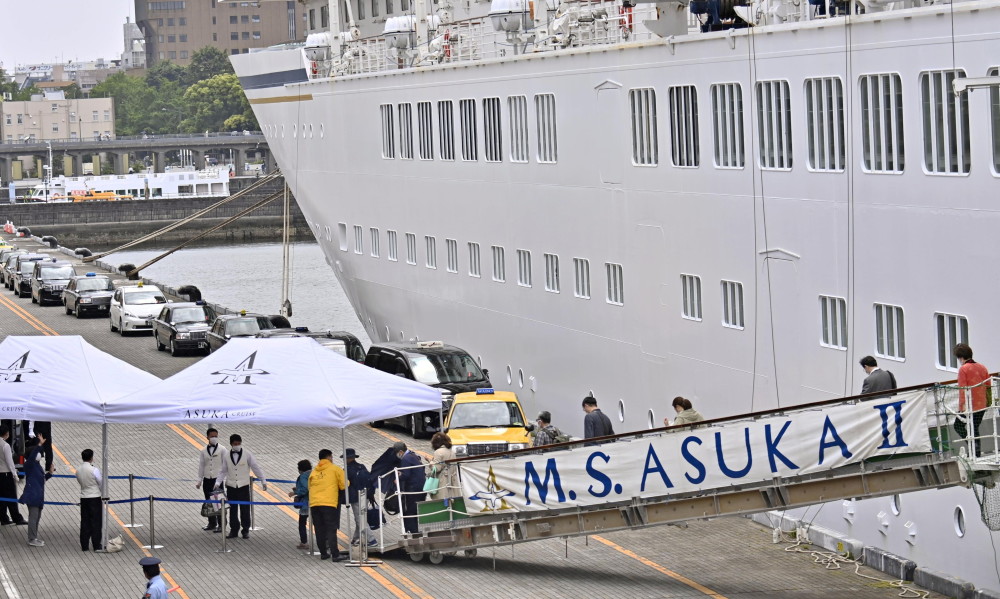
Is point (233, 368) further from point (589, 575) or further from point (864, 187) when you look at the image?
point (864, 187)

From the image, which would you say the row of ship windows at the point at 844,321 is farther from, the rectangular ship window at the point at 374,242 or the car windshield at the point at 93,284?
the car windshield at the point at 93,284

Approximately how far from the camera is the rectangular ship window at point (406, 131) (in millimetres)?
35438

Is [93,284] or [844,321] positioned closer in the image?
[844,321]

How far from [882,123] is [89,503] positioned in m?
10.8

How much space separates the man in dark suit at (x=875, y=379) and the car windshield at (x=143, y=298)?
31.3m

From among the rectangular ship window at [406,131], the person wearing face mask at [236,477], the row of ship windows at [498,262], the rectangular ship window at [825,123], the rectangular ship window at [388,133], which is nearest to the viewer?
the person wearing face mask at [236,477]

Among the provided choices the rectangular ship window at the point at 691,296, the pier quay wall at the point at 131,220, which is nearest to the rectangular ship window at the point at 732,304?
the rectangular ship window at the point at 691,296

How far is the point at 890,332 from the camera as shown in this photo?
744 inches

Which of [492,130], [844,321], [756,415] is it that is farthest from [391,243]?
[756,415]

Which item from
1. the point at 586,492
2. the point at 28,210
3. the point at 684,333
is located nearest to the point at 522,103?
the point at 684,333

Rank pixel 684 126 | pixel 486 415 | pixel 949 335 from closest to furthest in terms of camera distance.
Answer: pixel 949 335
pixel 684 126
pixel 486 415

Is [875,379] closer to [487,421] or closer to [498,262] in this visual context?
[487,421]

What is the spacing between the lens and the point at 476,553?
1873cm

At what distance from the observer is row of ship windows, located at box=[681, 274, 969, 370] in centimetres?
1781
